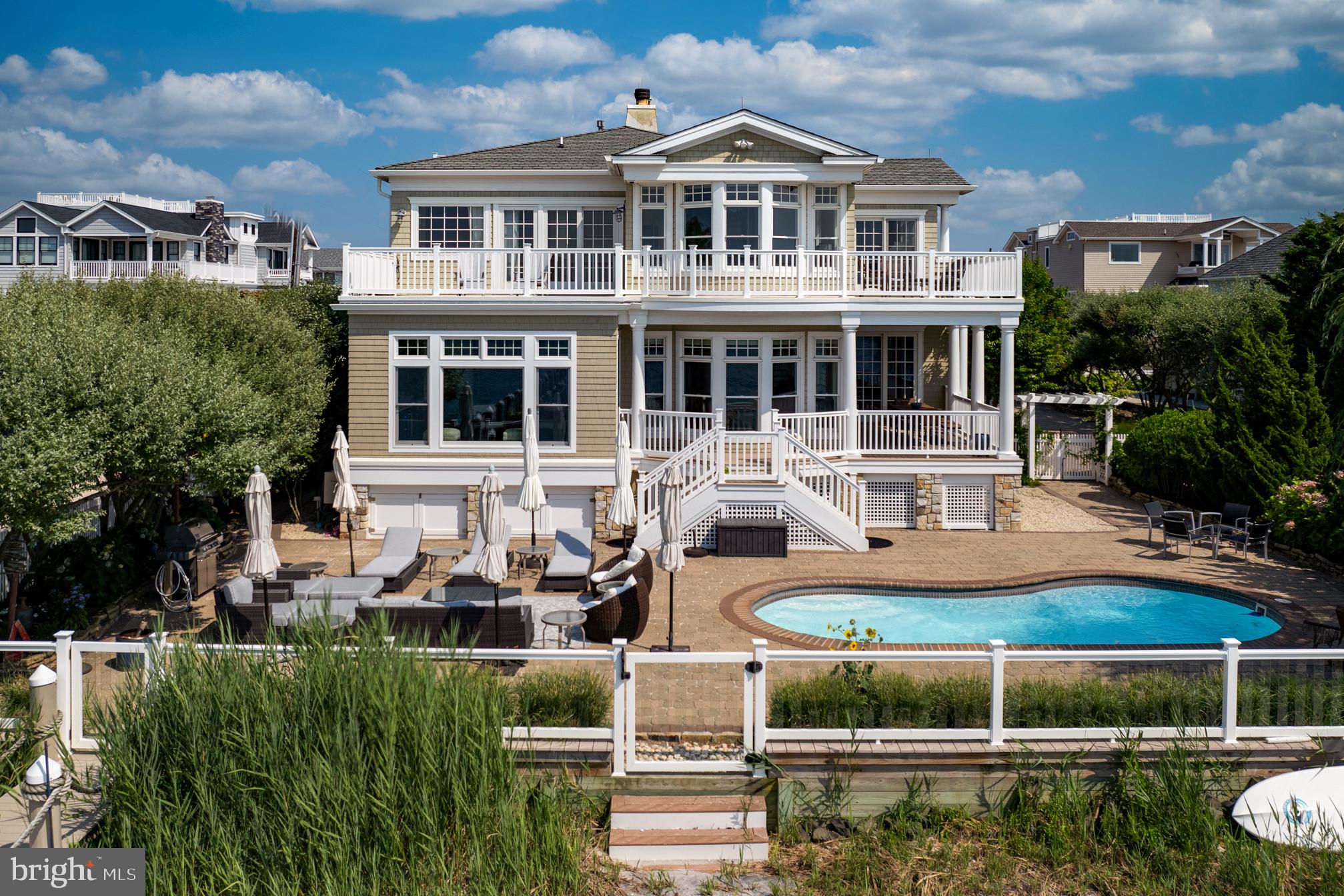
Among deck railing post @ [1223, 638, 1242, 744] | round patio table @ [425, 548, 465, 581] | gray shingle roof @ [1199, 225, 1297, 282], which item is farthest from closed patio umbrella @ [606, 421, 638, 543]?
gray shingle roof @ [1199, 225, 1297, 282]

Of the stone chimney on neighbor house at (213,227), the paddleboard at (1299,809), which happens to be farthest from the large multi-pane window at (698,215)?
the stone chimney on neighbor house at (213,227)

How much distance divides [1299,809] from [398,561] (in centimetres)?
1287

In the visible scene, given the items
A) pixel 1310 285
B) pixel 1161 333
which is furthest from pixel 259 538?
pixel 1161 333

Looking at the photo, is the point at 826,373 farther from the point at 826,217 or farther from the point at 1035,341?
the point at 1035,341

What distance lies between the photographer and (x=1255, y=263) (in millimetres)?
54688

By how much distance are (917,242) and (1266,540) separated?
10.6 meters

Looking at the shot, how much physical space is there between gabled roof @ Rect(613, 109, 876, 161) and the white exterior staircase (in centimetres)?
646

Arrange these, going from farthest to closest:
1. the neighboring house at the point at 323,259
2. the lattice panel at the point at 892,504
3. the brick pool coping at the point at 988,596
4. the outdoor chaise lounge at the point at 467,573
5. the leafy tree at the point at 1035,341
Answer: the neighboring house at the point at 323,259, the leafy tree at the point at 1035,341, the lattice panel at the point at 892,504, the outdoor chaise lounge at the point at 467,573, the brick pool coping at the point at 988,596

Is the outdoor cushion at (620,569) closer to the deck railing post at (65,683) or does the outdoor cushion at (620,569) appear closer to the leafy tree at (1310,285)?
the deck railing post at (65,683)

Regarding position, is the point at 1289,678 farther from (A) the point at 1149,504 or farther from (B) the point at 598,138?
(B) the point at 598,138

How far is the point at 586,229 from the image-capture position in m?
25.8

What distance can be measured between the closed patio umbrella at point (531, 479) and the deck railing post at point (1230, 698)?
10.5 metres

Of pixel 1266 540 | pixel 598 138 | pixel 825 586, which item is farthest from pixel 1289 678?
pixel 598 138

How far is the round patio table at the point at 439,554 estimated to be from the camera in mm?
18984
